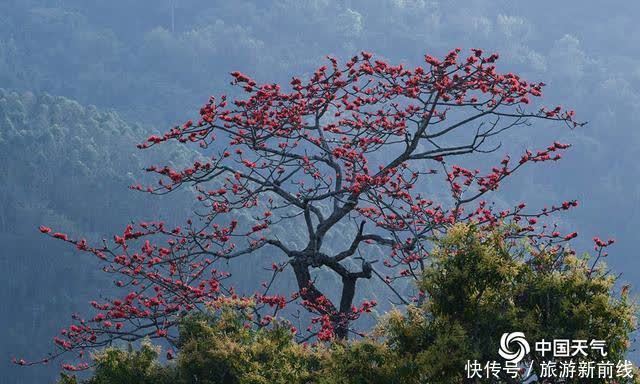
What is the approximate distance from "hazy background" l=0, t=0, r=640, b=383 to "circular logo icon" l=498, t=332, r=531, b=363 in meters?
66.9

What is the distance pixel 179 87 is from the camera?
11812 centimetres

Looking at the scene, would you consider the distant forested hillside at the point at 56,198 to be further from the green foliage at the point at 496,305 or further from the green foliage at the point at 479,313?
the green foliage at the point at 496,305

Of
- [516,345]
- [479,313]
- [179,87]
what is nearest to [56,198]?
[179,87]

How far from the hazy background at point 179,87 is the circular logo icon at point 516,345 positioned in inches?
2633

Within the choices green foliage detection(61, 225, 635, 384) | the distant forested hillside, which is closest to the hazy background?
the distant forested hillside

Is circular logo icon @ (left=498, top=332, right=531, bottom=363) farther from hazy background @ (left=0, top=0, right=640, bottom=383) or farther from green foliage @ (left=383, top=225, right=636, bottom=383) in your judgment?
hazy background @ (left=0, top=0, right=640, bottom=383)

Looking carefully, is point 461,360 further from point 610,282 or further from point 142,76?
point 142,76

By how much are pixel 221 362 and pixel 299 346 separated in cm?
45

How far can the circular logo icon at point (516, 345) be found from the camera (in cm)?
420

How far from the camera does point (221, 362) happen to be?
5.43 m

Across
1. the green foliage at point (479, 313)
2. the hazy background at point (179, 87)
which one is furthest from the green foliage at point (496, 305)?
the hazy background at point (179, 87)

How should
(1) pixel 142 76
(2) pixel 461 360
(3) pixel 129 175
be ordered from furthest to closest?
(1) pixel 142 76
(3) pixel 129 175
(2) pixel 461 360

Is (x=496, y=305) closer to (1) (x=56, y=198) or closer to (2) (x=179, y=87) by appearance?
(1) (x=56, y=198)

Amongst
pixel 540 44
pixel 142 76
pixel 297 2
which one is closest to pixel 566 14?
pixel 540 44
